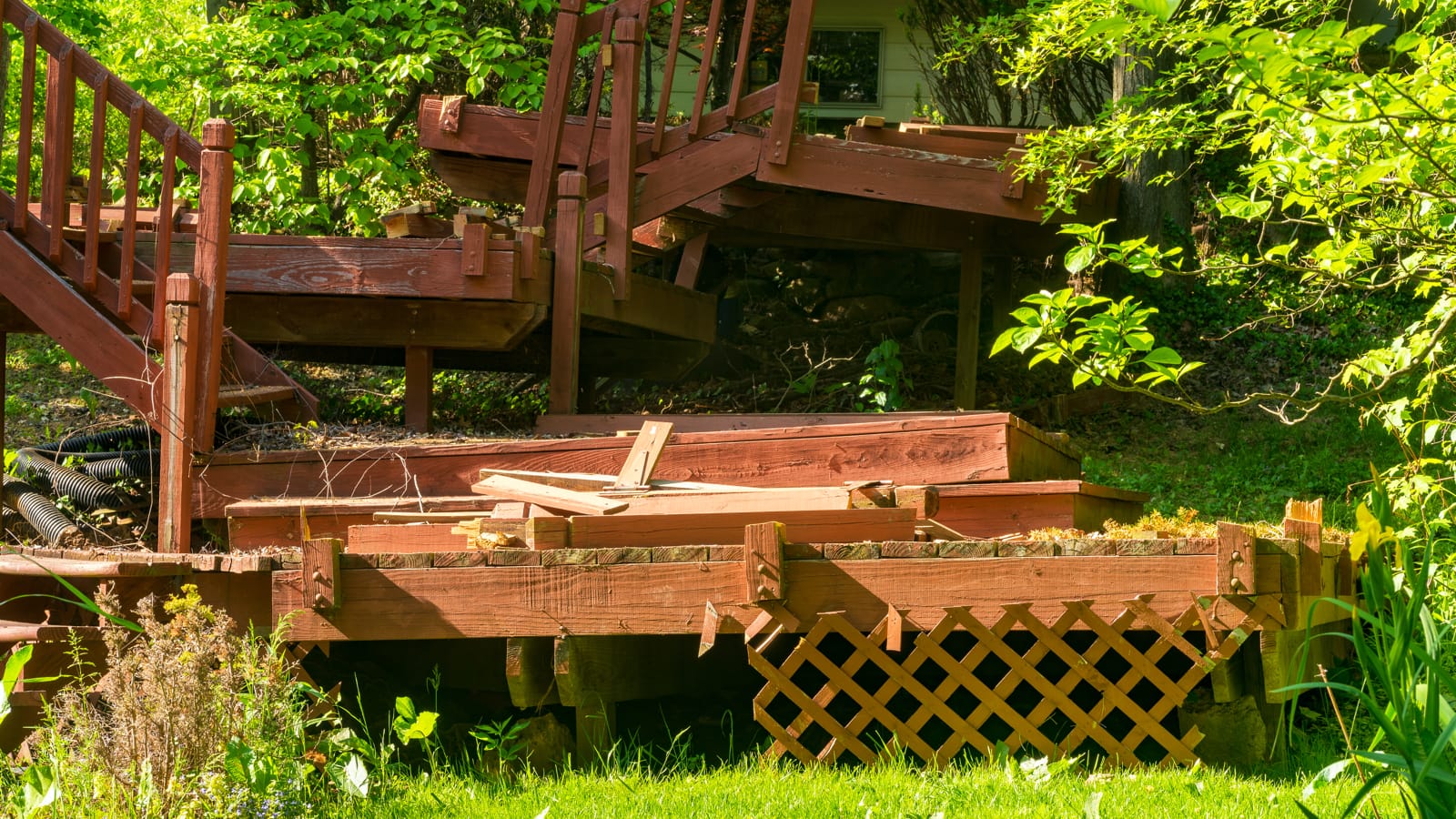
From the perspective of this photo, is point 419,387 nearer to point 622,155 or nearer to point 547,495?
point 622,155

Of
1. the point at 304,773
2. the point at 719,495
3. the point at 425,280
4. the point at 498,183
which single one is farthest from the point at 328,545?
the point at 498,183

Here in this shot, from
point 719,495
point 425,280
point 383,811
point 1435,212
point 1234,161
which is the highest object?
point 1234,161

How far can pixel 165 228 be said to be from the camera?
5738 mm

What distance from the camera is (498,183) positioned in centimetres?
910

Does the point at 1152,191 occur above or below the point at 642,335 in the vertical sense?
above

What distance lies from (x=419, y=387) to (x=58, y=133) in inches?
81.1

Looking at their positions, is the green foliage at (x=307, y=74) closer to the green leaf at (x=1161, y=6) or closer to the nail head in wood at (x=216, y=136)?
the nail head in wood at (x=216, y=136)

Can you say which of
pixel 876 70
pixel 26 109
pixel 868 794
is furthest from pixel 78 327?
pixel 876 70

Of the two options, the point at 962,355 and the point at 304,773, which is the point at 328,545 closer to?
the point at 304,773

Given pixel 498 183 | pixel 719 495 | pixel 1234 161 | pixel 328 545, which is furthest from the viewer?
pixel 1234 161

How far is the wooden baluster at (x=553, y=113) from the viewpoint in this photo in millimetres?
7501

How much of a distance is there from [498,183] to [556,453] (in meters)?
3.97

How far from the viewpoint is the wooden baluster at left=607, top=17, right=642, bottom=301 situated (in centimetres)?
732

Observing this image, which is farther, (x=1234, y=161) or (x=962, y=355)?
(x=1234, y=161)
